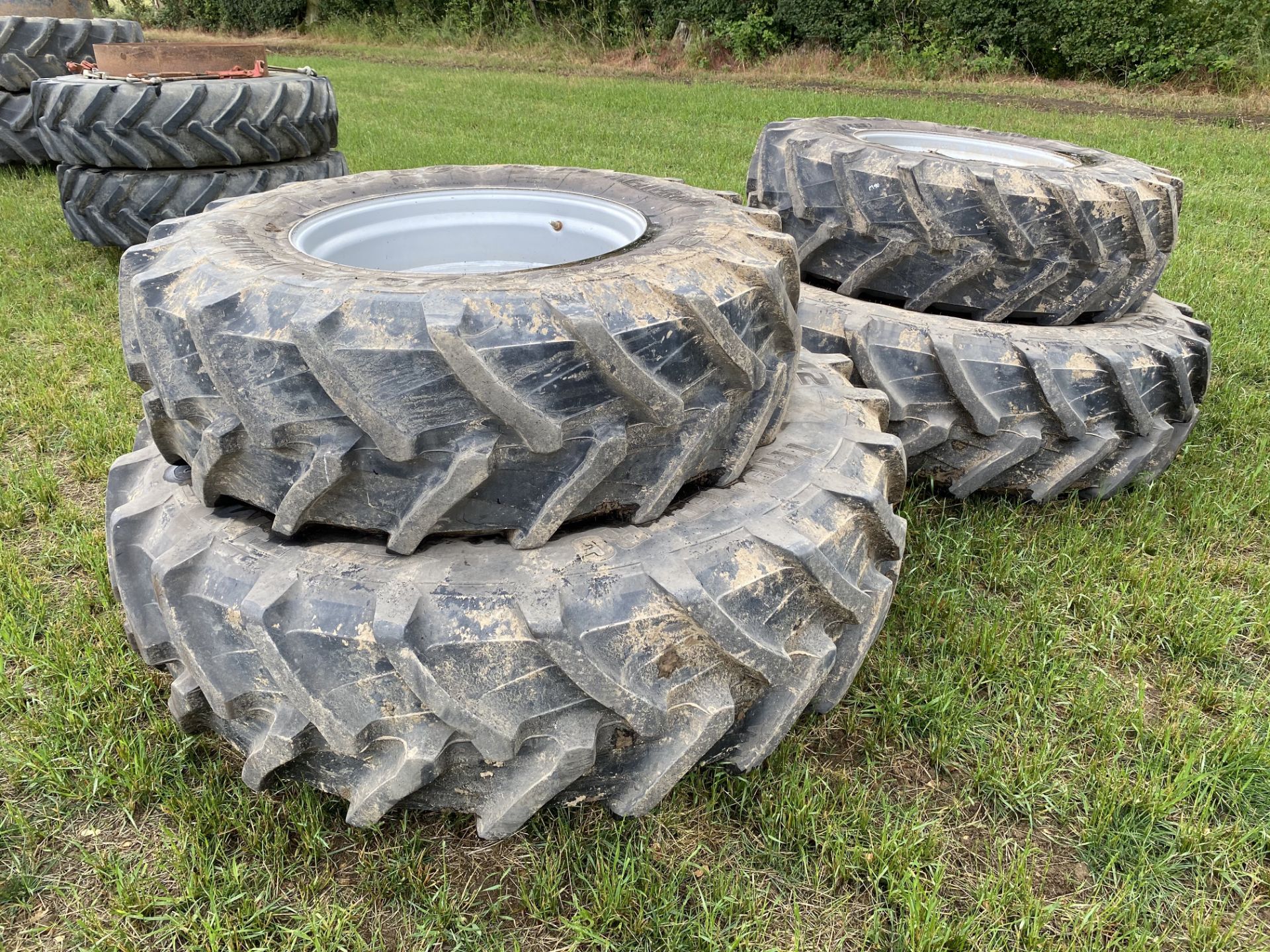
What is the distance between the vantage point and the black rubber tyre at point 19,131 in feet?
16.4

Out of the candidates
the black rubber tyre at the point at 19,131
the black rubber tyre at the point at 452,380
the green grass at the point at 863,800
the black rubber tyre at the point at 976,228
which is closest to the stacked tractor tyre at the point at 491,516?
the black rubber tyre at the point at 452,380

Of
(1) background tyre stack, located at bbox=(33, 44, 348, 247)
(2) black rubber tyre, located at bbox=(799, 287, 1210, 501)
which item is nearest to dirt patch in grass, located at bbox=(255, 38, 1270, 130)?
(2) black rubber tyre, located at bbox=(799, 287, 1210, 501)

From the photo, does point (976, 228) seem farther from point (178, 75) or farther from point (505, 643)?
point (178, 75)

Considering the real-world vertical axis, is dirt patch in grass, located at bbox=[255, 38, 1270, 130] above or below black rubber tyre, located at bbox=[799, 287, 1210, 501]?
below

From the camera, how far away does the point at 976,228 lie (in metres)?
2.05

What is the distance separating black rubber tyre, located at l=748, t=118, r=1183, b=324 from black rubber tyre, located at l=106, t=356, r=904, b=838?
1.02 meters

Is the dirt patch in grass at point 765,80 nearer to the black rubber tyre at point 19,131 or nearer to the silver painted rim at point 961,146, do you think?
the silver painted rim at point 961,146

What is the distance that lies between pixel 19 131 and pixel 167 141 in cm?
259

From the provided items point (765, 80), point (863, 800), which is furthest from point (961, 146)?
point (765, 80)

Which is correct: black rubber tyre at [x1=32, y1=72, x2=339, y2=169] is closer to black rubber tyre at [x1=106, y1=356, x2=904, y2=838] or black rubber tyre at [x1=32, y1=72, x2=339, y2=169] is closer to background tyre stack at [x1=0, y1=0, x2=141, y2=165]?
background tyre stack at [x1=0, y1=0, x2=141, y2=165]

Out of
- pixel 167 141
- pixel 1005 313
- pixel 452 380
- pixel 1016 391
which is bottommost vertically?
pixel 1016 391

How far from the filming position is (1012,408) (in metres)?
Result: 2.03

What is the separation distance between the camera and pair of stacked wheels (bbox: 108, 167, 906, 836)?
1.10 m

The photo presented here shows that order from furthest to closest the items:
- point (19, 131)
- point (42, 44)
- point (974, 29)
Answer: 1. point (974, 29)
2. point (19, 131)
3. point (42, 44)
